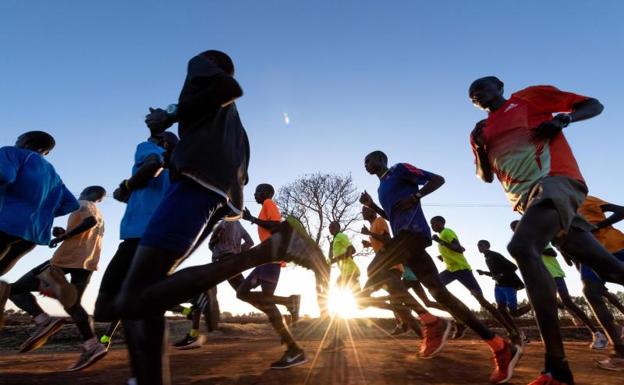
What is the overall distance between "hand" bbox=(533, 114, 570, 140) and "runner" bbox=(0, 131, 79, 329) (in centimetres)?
411

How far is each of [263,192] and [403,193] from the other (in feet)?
5.76

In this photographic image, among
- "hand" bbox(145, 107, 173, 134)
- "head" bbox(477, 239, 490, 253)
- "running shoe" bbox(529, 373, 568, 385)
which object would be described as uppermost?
"head" bbox(477, 239, 490, 253)

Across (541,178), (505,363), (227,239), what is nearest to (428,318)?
(505,363)

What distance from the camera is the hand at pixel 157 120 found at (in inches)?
78.6

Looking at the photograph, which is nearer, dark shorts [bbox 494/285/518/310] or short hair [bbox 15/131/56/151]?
short hair [bbox 15/131/56/151]

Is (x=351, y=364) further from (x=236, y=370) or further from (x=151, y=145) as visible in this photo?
(x=151, y=145)

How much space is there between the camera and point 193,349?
5902mm

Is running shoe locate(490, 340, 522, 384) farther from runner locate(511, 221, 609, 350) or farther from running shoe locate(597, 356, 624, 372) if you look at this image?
runner locate(511, 221, 609, 350)

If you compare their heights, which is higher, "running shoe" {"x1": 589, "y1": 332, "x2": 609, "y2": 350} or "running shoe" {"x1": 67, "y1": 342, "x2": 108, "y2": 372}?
"running shoe" {"x1": 67, "y1": 342, "x2": 108, "y2": 372}

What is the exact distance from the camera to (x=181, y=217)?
1837mm

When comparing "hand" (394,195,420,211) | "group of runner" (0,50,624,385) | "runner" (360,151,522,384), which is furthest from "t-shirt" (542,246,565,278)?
"hand" (394,195,420,211)

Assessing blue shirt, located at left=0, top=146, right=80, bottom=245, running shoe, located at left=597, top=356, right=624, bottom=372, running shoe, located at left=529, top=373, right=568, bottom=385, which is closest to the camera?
running shoe, located at left=529, top=373, right=568, bottom=385

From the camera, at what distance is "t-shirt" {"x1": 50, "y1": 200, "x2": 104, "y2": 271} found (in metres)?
4.95

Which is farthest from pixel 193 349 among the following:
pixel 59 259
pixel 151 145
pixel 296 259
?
pixel 296 259
